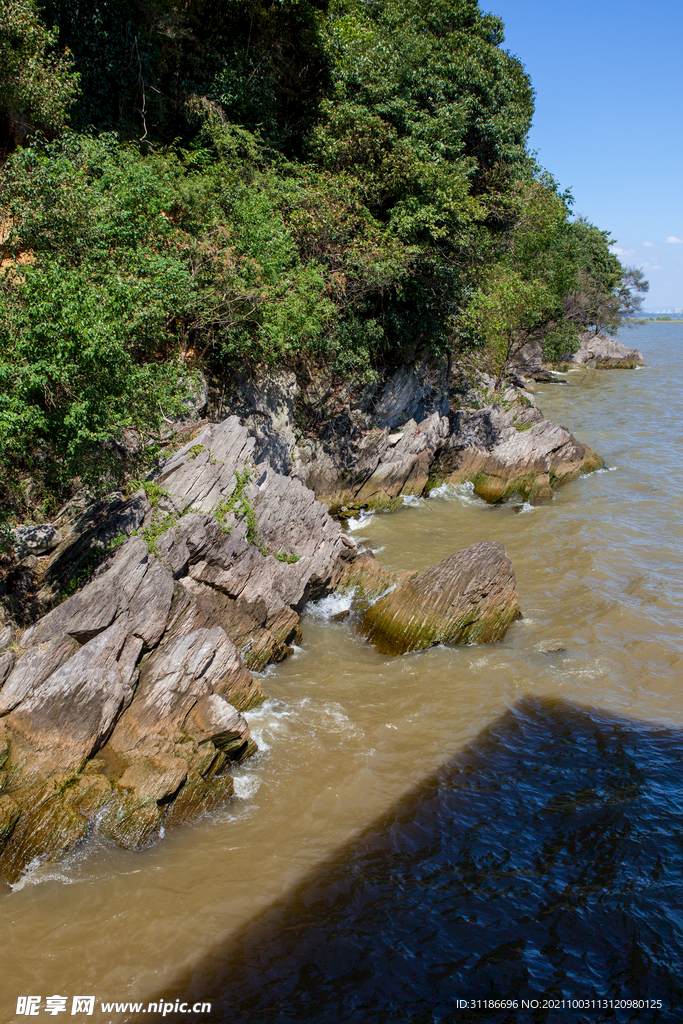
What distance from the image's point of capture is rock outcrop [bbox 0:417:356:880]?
26.1 feet

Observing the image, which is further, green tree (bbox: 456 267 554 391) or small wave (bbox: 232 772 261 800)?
green tree (bbox: 456 267 554 391)

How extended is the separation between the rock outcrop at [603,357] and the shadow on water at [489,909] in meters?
52.9

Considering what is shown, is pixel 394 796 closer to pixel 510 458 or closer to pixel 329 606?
pixel 329 606

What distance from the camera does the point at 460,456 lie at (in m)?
22.8

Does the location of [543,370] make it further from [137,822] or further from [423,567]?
[137,822]

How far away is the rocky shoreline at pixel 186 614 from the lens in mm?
8086

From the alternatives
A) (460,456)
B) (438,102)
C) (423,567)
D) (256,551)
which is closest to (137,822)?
(256,551)

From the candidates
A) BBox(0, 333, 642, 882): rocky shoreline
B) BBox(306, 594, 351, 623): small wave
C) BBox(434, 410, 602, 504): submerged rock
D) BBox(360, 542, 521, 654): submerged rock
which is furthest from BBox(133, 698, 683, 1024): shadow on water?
BBox(434, 410, 602, 504): submerged rock

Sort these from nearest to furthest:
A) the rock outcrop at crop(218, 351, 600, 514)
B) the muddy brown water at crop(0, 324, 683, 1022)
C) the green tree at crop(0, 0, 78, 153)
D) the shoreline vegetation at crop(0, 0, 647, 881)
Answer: the muddy brown water at crop(0, 324, 683, 1022) → the shoreline vegetation at crop(0, 0, 647, 881) → the green tree at crop(0, 0, 78, 153) → the rock outcrop at crop(218, 351, 600, 514)

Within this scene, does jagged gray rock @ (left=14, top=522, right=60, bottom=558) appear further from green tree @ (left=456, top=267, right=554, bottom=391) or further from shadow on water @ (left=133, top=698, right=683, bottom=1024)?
green tree @ (left=456, top=267, right=554, bottom=391)

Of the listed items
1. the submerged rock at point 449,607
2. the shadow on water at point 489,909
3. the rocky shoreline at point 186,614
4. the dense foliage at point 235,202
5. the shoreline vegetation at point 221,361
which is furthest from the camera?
the submerged rock at point 449,607

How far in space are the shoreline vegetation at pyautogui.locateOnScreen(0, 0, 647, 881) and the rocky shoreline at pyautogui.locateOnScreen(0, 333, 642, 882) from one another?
0.05 m

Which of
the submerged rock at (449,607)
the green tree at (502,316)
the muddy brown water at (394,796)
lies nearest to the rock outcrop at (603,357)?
the green tree at (502,316)

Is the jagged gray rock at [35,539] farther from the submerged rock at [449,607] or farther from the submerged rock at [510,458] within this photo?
the submerged rock at [510,458]
